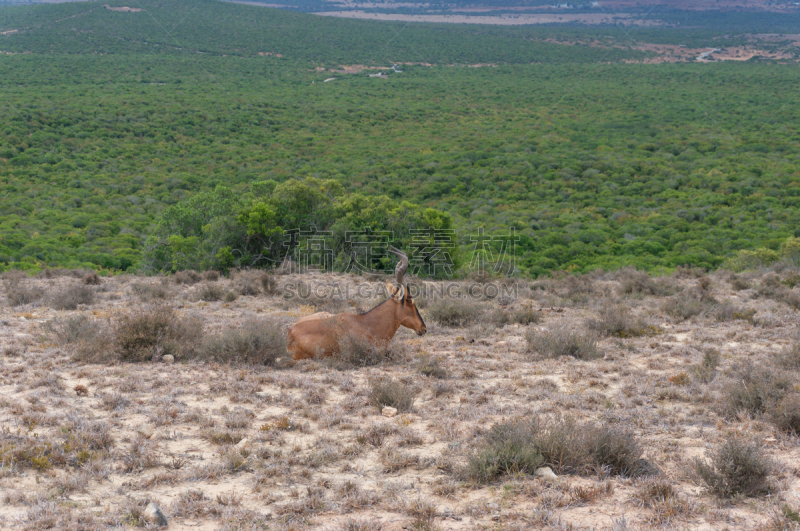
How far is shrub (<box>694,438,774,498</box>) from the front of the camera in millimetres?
4238

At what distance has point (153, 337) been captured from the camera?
305 inches

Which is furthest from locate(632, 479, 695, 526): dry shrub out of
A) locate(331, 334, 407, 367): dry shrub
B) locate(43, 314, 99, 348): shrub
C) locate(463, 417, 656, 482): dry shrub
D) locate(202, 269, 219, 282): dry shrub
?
locate(202, 269, 219, 282): dry shrub

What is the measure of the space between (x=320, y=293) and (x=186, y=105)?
1994 inches

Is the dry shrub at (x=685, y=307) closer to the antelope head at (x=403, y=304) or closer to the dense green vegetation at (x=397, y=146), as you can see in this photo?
the antelope head at (x=403, y=304)

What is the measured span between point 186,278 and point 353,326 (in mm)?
7091

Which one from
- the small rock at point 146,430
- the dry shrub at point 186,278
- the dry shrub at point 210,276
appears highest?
the small rock at point 146,430

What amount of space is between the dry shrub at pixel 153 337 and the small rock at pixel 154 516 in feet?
13.0

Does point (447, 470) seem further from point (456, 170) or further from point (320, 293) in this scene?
point (456, 170)

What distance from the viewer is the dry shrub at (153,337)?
24.9 feet

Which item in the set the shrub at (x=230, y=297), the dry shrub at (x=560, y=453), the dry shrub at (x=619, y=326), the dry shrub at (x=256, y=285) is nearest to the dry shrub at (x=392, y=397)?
the dry shrub at (x=560, y=453)

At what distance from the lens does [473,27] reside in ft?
458

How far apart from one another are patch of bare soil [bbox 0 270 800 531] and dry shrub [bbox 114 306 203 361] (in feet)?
0.09

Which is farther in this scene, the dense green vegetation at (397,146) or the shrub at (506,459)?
the dense green vegetation at (397,146)

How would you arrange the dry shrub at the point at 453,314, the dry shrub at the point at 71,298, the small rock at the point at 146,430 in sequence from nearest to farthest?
the small rock at the point at 146,430, the dry shrub at the point at 71,298, the dry shrub at the point at 453,314
